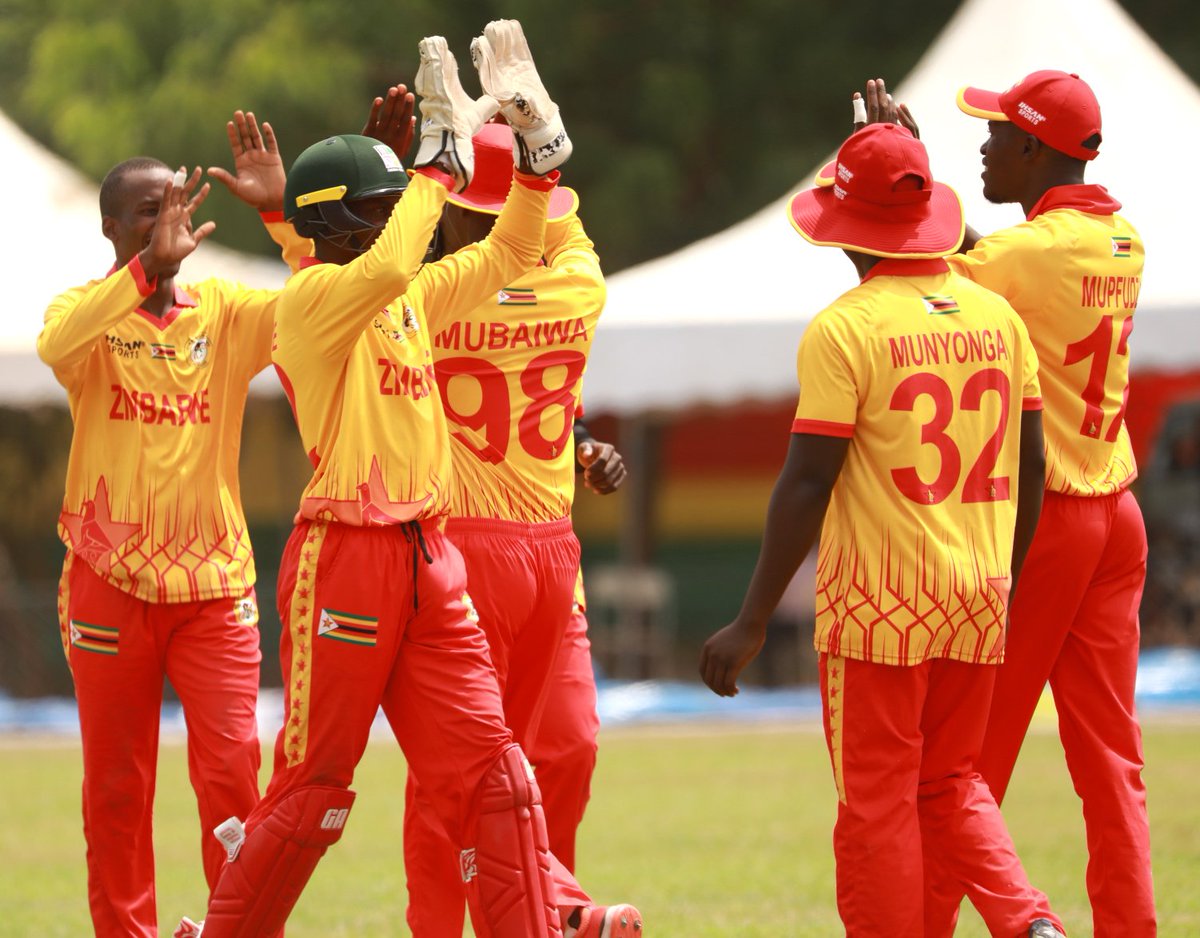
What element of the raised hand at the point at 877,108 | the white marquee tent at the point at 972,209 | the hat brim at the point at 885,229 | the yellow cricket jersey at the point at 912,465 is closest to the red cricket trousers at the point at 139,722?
the yellow cricket jersey at the point at 912,465

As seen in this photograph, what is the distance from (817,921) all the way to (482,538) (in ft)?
6.85

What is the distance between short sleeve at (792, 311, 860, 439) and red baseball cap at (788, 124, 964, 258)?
1.04 ft

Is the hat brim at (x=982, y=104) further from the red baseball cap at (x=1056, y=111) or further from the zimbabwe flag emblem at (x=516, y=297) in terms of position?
the zimbabwe flag emblem at (x=516, y=297)

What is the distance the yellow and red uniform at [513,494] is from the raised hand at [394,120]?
1.86ft

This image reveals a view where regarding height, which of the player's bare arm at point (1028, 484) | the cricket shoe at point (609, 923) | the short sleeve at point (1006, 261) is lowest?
the cricket shoe at point (609, 923)

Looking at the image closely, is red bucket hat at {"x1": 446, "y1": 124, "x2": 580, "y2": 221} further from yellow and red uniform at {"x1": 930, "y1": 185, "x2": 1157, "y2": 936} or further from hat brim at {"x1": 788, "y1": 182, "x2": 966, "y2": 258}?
yellow and red uniform at {"x1": 930, "y1": 185, "x2": 1157, "y2": 936}

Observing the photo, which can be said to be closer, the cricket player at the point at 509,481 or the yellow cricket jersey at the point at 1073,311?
the yellow cricket jersey at the point at 1073,311

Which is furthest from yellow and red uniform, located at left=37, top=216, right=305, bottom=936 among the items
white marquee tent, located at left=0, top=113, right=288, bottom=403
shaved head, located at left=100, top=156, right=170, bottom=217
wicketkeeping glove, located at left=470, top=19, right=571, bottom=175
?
white marquee tent, located at left=0, top=113, right=288, bottom=403

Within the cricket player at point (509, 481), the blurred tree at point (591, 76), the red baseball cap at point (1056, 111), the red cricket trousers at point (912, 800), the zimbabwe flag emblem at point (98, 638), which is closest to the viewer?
the red cricket trousers at point (912, 800)

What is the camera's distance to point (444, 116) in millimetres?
5340

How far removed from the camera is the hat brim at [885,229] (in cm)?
525

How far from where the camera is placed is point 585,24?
21375mm

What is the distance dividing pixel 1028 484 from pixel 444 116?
185cm

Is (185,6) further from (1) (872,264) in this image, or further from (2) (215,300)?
(1) (872,264)
